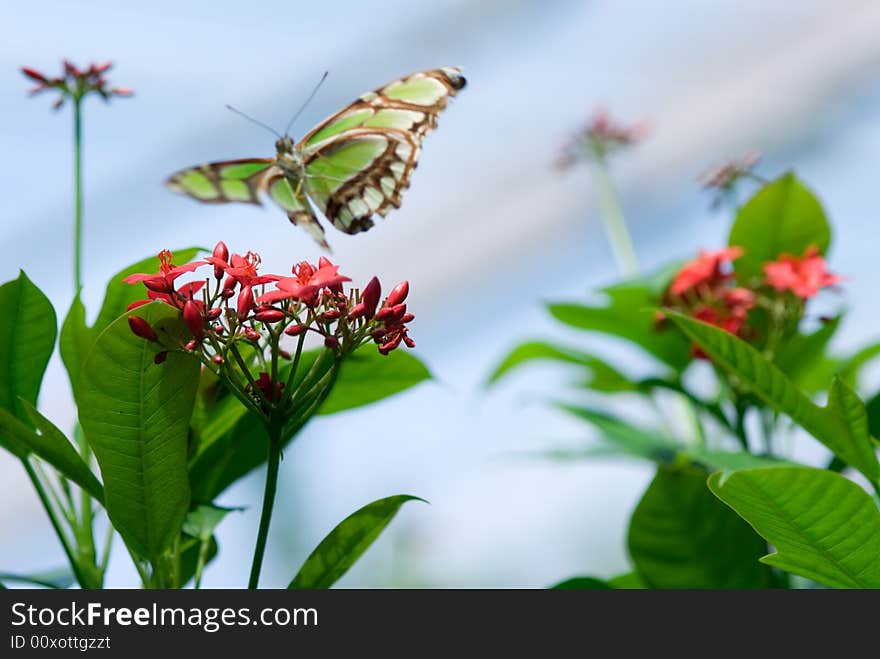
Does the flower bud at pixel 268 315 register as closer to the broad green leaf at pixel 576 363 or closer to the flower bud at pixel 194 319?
the flower bud at pixel 194 319

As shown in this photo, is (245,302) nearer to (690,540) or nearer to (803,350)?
(690,540)

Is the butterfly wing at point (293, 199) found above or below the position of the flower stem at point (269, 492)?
above

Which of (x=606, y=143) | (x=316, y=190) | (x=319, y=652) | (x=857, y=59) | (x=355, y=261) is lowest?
(x=319, y=652)

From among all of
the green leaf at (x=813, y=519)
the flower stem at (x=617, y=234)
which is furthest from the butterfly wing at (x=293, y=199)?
the flower stem at (x=617, y=234)

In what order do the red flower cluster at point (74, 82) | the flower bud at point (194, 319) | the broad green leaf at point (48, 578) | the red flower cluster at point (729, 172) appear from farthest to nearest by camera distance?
the red flower cluster at point (729, 172) → the red flower cluster at point (74, 82) → the broad green leaf at point (48, 578) → the flower bud at point (194, 319)

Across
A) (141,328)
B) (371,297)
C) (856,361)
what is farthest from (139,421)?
(856,361)

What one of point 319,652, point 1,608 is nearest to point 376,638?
point 319,652

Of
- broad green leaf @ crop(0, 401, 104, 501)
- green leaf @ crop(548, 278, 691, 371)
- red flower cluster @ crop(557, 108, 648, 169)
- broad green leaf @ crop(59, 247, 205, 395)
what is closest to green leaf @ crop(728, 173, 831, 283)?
green leaf @ crop(548, 278, 691, 371)

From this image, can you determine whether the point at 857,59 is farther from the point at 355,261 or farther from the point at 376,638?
the point at 376,638
